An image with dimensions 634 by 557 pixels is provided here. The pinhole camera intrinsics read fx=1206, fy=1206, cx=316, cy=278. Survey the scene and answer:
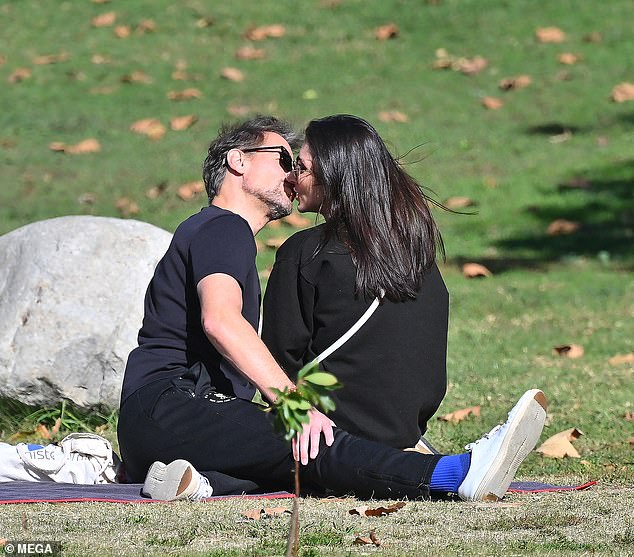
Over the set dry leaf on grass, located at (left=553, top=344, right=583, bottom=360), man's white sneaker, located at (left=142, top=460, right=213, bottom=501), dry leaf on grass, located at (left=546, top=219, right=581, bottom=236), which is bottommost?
dry leaf on grass, located at (left=546, top=219, right=581, bottom=236)

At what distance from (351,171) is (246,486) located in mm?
1195

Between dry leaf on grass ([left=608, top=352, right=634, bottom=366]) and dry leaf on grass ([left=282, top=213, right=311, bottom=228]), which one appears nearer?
dry leaf on grass ([left=608, top=352, right=634, bottom=366])

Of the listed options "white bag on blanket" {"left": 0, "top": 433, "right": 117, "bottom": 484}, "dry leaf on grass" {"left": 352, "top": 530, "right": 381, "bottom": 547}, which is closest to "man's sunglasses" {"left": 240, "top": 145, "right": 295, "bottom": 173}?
"white bag on blanket" {"left": 0, "top": 433, "right": 117, "bottom": 484}

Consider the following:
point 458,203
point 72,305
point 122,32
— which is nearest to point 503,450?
point 72,305

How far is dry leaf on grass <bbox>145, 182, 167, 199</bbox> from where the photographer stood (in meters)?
10.7

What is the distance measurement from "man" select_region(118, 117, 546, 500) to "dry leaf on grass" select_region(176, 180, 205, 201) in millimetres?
5915

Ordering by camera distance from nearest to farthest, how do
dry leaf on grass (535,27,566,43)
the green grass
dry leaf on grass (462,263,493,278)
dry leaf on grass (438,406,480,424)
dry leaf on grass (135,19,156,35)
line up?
the green grass
dry leaf on grass (438,406,480,424)
dry leaf on grass (462,263,493,278)
dry leaf on grass (535,27,566,43)
dry leaf on grass (135,19,156,35)

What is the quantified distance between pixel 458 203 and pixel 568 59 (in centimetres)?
418

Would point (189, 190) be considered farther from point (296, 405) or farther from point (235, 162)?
point (296, 405)

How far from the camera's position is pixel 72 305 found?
237 inches

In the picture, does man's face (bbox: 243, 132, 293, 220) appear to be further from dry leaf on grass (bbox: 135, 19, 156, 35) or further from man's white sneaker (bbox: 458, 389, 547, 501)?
dry leaf on grass (bbox: 135, 19, 156, 35)

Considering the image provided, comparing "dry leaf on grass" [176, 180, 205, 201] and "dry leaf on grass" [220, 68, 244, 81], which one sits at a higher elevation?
"dry leaf on grass" [176, 180, 205, 201]

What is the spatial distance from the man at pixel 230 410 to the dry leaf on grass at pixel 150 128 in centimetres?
764

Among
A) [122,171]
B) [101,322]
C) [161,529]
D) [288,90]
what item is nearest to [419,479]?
[161,529]
